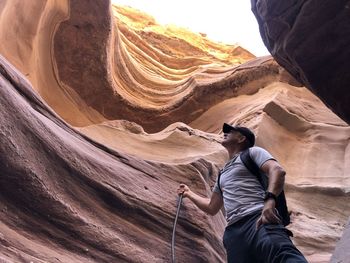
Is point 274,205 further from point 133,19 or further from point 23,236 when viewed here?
point 133,19

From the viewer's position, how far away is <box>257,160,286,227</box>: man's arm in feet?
8.01

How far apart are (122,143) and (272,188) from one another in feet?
8.42

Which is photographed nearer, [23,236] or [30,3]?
[23,236]

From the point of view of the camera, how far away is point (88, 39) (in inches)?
277

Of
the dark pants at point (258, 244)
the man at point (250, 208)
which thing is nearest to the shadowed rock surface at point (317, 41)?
the man at point (250, 208)

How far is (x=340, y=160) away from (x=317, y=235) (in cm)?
174

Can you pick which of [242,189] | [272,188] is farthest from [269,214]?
[242,189]

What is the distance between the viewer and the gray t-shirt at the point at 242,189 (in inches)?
108

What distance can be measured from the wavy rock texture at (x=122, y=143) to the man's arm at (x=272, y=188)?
0.82 meters

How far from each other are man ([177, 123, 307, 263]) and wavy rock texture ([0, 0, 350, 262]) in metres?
0.55

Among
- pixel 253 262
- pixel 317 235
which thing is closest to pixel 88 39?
pixel 317 235

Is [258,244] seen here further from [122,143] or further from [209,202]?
[122,143]

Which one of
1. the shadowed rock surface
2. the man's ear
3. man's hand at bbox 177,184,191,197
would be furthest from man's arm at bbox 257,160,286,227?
man's hand at bbox 177,184,191,197

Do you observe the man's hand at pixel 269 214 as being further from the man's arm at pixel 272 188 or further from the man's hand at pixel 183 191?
the man's hand at pixel 183 191
